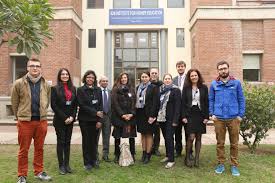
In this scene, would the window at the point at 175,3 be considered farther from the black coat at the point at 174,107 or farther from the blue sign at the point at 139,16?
the black coat at the point at 174,107

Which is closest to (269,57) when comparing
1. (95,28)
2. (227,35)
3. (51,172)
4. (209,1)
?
(227,35)

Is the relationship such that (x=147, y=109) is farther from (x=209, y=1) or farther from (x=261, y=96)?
(x=209, y=1)

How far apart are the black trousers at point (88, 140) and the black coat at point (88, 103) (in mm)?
117

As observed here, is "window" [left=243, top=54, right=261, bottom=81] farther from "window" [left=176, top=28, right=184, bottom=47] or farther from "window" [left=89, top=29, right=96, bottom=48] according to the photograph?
"window" [left=89, top=29, right=96, bottom=48]

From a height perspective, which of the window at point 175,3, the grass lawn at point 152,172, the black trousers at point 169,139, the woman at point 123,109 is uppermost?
the window at point 175,3

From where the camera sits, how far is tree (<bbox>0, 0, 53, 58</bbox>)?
25.8ft

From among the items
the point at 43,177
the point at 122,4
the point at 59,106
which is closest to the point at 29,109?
the point at 59,106

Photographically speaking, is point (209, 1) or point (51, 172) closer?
point (51, 172)

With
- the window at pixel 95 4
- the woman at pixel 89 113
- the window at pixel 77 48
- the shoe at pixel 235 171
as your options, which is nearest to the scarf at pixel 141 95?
the woman at pixel 89 113

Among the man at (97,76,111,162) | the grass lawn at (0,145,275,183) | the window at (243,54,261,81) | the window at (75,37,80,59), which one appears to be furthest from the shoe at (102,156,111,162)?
the window at (243,54,261,81)

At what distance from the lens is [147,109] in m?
7.45

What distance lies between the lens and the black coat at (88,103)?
684 centimetres

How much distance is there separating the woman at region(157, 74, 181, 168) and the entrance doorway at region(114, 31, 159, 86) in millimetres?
15236

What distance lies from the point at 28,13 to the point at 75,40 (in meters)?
12.8
